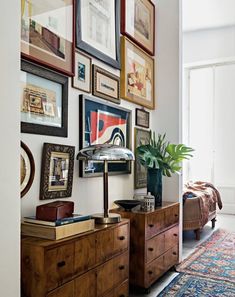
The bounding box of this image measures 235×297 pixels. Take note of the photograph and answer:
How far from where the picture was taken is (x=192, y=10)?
5.95m

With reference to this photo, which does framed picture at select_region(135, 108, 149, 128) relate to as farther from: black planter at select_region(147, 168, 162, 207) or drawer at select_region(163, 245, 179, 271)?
drawer at select_region(163, 245, 179, 271)

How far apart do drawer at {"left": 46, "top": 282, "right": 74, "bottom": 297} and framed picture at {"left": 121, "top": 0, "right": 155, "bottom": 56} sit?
2309mm

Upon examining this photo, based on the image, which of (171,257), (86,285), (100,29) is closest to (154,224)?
(171,257)

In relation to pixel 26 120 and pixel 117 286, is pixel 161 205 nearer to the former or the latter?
pixel 117 286

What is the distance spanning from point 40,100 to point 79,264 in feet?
3.34

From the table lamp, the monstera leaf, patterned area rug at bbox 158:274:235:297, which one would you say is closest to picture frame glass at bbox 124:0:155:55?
the monstera leaf

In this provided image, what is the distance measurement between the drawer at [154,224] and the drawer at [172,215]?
0.37 ft

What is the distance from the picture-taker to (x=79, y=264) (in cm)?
183

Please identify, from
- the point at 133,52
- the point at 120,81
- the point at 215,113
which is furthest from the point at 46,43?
the point at 215,113

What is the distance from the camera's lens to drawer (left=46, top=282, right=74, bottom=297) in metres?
1.64

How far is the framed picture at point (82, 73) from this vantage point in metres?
2.45

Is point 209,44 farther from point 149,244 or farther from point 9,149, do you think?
point 9,149

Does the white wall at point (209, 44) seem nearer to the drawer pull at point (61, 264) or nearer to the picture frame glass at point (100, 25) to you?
the picture frame glass at point (100, 25)

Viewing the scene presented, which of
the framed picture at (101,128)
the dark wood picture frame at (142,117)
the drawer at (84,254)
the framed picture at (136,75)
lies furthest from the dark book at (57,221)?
the dark wood picture frame at (142,117)
